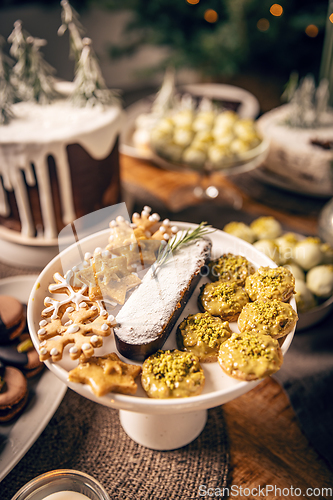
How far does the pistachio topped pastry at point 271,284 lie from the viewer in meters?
0.61

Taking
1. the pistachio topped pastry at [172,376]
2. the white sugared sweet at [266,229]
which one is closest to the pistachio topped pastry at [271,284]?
the pistachio topped pastry at [172,376]

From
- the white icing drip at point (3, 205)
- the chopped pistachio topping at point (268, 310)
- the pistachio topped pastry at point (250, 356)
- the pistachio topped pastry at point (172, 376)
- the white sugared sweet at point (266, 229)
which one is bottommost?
the white sugared sweet at point (266, 229)

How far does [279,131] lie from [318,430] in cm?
95

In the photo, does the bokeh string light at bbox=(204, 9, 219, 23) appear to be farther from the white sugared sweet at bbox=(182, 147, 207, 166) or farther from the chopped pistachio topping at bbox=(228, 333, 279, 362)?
the chopped pistachio topping at bbox=(228, 333, 279, 362)

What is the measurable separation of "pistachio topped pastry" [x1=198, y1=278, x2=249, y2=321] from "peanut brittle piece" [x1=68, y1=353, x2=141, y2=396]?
16cm

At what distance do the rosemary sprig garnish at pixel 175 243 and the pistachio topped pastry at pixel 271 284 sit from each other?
0.38 ft

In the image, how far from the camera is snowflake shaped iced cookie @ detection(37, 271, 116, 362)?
1.68 ft

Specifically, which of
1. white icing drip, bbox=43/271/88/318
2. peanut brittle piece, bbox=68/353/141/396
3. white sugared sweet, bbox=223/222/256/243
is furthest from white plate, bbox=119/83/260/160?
peanut brittle piece, bbox=68/353/141/396

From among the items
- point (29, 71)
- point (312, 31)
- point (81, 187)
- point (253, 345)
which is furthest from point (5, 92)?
point (312, 31)

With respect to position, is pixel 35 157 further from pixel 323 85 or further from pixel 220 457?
pixel 323 85

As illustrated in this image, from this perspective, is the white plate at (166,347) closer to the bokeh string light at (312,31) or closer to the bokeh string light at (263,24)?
the bokeh string light at (263,24)

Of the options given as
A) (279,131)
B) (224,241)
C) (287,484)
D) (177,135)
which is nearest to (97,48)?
(177,135)

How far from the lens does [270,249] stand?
0.91m

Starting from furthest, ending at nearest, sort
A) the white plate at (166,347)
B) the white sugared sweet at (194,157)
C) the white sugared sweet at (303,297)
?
1. the white sugared sweet at (194,157)
2. the white sugared sweet at (303,297)
3. the white plate at (166,347)
